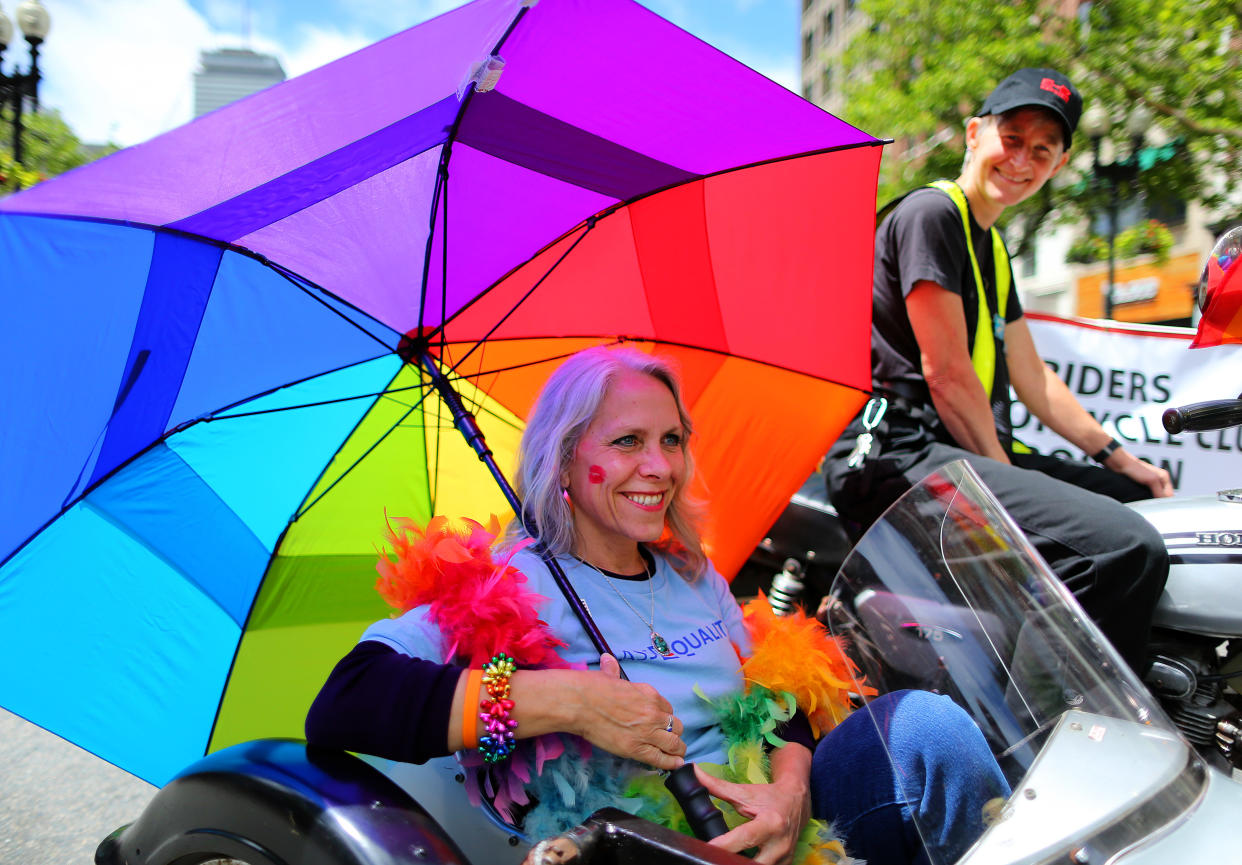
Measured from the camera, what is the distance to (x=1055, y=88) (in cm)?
270

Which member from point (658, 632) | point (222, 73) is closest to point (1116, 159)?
point (658, 632)

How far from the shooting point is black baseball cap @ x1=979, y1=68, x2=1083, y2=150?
105 inches

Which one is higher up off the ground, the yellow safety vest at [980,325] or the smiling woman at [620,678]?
the yellow safety vest at [980,325]

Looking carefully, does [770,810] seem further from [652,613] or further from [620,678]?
[652,613]

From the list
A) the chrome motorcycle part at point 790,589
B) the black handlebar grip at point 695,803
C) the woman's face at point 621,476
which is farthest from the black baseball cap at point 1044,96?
the black handlebar grip at point 695,803

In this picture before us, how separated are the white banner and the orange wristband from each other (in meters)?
3.12

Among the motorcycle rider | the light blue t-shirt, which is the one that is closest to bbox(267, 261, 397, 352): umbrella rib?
the light blue t-shirt

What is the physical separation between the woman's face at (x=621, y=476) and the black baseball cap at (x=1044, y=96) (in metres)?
1.57

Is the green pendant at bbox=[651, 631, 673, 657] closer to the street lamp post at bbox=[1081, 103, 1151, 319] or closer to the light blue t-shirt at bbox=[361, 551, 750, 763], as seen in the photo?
the light blue t-shirt at bbox=[361, 551, 750, 763]

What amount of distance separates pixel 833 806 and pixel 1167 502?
1299mm

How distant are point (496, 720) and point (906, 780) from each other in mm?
695

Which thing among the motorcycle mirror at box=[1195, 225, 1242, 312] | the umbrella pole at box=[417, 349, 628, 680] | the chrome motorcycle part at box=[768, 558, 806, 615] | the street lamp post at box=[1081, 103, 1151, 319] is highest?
the street lamp post at box=[1081, 103, 1151, 319]

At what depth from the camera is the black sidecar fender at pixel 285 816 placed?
1.42 metres

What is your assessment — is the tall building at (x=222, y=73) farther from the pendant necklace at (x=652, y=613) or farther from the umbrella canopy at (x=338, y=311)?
the pendant necklace at (x=652, y=613)
